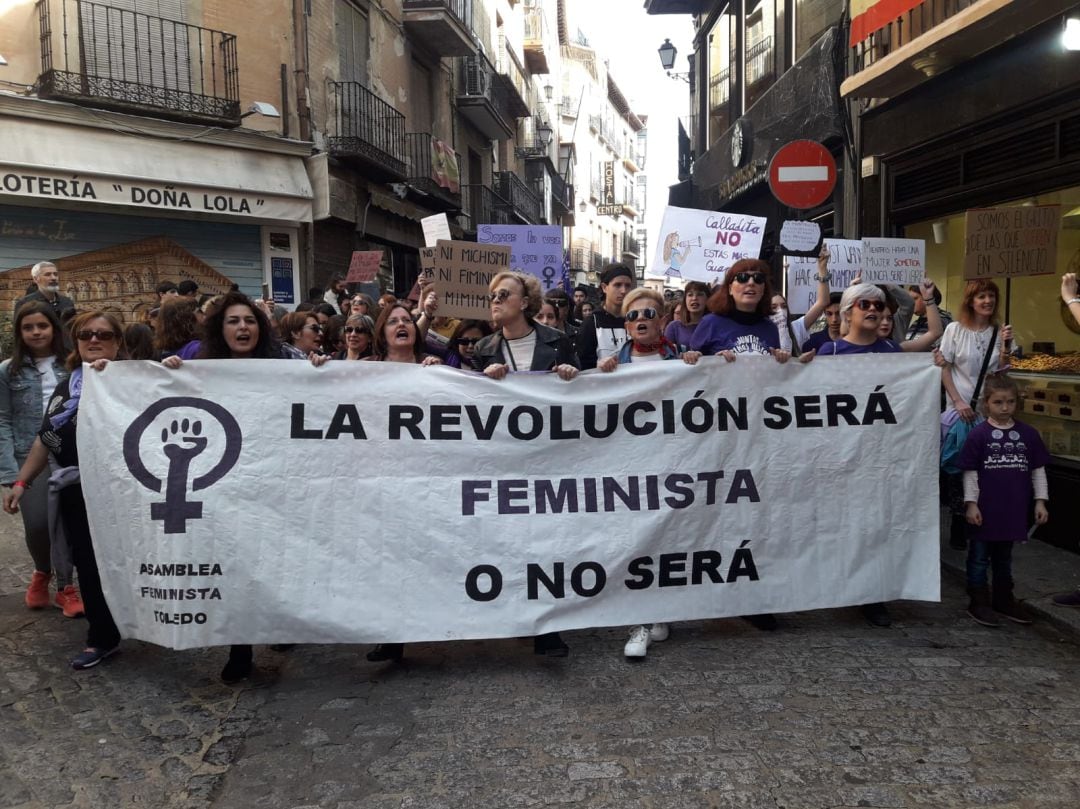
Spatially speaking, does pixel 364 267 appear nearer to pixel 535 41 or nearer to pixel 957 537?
pixel 957 537

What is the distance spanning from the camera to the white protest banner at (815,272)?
654 cm

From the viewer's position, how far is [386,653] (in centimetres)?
421

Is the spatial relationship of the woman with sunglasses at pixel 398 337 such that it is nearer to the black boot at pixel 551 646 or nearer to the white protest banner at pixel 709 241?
the black boot at pixel 551 646

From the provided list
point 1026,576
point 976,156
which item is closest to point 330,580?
point 1026,576

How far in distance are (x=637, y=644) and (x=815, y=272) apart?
3.97m

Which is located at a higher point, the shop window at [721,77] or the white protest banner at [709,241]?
the shop window at [721,77]

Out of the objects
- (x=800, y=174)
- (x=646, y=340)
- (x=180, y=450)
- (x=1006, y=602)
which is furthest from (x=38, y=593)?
(x=800, y=174)

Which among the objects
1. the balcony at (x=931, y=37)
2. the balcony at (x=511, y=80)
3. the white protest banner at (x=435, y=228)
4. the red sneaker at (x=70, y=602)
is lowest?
the red sneaker at (x=70, y=602)

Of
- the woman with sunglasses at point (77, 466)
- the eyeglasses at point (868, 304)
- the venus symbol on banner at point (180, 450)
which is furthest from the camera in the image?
the eyeglasses at point (868, 304)

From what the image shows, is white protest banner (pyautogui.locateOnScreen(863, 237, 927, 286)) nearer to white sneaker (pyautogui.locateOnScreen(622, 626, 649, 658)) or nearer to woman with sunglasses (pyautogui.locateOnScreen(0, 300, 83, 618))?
white sneaker (pyautogui.locateOnScreen(622, 626, 649, 658))

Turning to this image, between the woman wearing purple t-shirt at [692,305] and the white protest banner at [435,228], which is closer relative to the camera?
the woman wearing purple t-shirt at [692,305]

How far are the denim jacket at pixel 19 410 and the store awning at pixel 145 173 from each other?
7.91m

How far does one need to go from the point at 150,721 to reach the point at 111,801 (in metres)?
0.63

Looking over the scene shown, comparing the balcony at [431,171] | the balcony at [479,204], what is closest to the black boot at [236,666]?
the balcony at [431,171]
